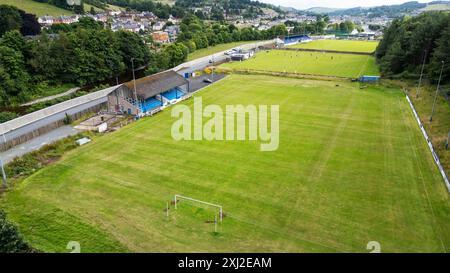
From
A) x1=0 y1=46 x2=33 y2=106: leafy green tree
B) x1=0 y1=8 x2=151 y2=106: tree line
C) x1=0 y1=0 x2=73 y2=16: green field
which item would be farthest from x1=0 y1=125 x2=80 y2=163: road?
x1=0 y1=0 x2=73 y2=16: green field

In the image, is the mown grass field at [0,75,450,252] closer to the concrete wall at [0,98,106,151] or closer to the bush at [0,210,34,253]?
the bush at [0,210,34,253]

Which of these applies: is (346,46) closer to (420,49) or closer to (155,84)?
(420,49)

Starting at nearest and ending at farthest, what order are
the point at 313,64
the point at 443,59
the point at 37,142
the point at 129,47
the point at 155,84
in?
the point at 37,142
the point at 155,84
the point at 443,59
the point at 129,47
the point at 313,64

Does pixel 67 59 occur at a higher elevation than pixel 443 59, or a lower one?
higher

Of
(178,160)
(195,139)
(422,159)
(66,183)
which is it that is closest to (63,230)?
(66,183)

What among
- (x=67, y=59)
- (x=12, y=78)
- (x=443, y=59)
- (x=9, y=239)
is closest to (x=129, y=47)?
(x=67, y=59)

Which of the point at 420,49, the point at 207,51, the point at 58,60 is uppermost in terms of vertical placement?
the point at 420,49

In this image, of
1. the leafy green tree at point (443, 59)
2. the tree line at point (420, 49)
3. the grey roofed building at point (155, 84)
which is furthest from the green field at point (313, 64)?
the grey roofed building at point (155, 84)
